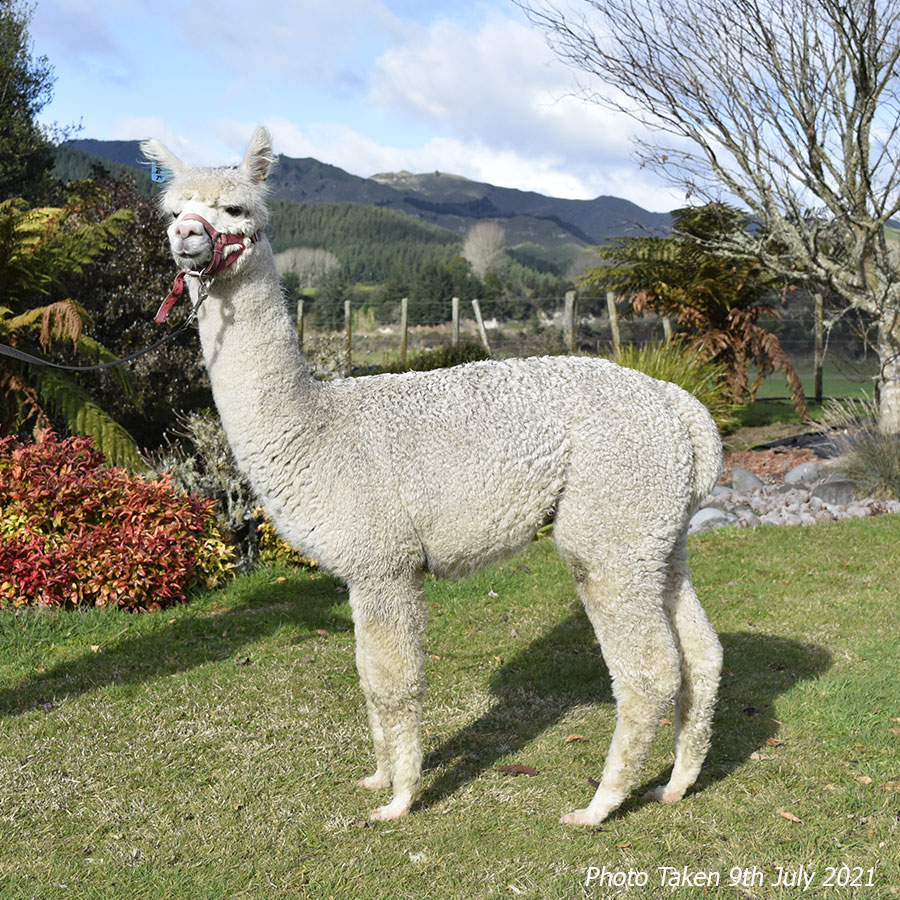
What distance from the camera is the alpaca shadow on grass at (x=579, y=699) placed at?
436 centimetres

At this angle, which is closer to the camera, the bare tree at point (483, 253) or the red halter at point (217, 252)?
the red halter at point (217, 252)

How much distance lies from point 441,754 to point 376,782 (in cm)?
52

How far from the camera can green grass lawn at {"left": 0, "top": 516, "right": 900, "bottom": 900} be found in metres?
3.43

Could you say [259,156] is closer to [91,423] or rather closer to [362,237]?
[91,423]

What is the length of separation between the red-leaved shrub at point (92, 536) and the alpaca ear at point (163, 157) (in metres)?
3.67

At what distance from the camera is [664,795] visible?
13.0ft

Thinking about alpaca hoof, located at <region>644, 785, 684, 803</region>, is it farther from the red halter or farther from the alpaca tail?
the red halter

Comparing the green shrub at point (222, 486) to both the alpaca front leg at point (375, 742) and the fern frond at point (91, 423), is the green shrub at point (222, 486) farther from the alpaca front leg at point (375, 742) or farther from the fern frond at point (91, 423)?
the alpaca front leg at point (375, 742)

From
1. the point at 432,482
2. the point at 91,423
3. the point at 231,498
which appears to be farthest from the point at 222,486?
the point at 432,482

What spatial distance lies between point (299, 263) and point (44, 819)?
83515 millimetres

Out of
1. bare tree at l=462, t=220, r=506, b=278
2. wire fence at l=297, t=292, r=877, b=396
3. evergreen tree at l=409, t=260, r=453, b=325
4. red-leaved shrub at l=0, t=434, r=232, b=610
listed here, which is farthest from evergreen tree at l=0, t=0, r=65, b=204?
bare tree at l=462, t=220, r=506, b=278

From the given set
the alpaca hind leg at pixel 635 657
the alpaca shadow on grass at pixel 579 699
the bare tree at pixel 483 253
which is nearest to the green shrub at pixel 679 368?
the alpaca shadow on grass at pixel 579 699

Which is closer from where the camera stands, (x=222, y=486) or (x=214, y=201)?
(x=214, y=201)

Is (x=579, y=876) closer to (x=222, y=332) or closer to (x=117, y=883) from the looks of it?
(x=117, y=883)
